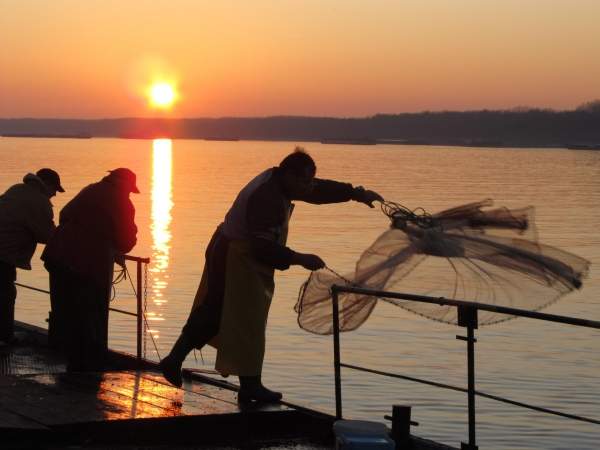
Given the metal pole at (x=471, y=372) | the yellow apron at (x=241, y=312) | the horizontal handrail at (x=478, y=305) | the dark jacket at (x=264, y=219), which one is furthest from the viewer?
the yellow apron at (x=241, y=312)

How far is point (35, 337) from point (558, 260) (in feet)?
18.7

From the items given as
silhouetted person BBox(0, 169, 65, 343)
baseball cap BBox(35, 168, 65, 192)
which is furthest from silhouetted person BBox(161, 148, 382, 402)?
baseball cap BBox(35, 168, 65, 192)

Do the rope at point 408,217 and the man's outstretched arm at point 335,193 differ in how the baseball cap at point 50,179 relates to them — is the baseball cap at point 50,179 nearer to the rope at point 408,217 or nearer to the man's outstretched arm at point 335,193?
the man's outstretched arm at point 335,193

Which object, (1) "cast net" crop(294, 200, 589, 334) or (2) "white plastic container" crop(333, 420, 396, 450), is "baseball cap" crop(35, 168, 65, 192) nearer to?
(1) "cast net" crop(294, 200, 589, 334)

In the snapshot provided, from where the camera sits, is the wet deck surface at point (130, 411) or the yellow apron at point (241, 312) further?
the yellow apron at point (241, 312)

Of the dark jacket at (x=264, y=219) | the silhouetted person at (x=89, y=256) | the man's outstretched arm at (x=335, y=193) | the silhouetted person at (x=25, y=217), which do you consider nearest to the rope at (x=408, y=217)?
the man's outstretched arm at (x=335, y=193)

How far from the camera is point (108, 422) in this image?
7.62 m

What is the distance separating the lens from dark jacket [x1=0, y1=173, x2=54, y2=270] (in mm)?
10977

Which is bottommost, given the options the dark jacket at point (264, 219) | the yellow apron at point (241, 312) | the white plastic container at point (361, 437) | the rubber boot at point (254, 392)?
the white plastic container at point (361, 437)

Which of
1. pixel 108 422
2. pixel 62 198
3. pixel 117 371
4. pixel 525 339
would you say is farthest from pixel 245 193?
pixel 62 198

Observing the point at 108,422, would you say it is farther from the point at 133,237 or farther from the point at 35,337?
the point at 35,337

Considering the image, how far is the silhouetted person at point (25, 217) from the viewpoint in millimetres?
10953

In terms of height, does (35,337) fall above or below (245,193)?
below

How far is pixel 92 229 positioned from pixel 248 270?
6.10 ft
